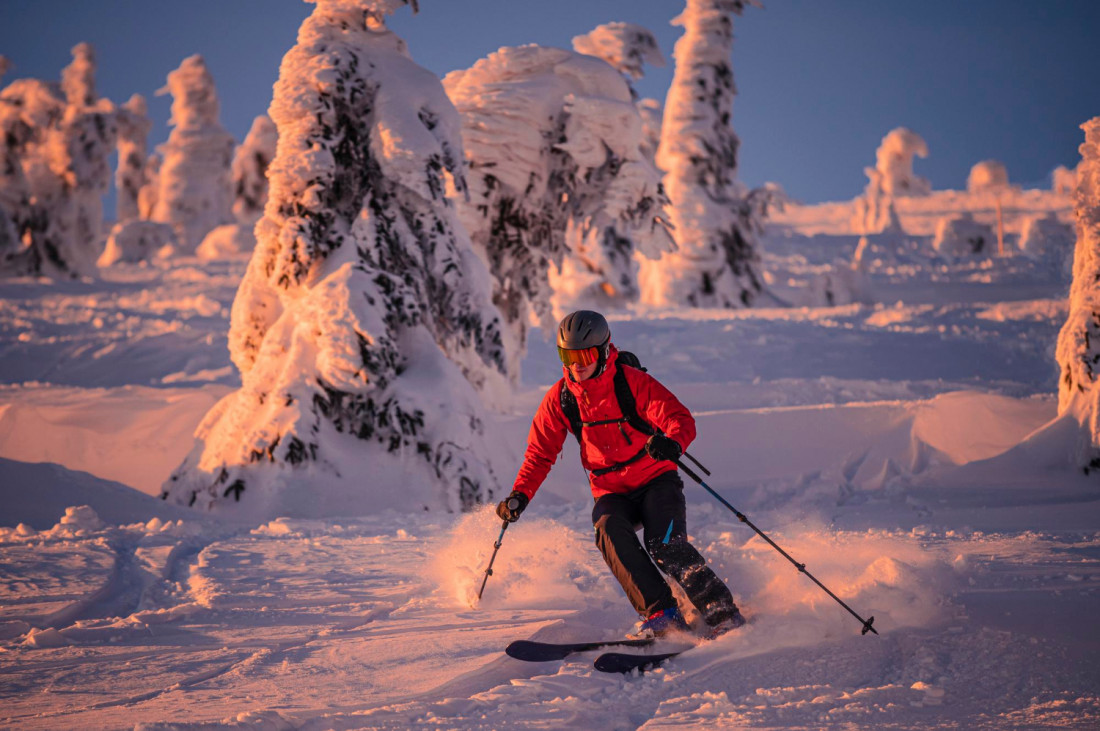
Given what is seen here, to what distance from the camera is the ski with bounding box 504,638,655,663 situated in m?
3.81

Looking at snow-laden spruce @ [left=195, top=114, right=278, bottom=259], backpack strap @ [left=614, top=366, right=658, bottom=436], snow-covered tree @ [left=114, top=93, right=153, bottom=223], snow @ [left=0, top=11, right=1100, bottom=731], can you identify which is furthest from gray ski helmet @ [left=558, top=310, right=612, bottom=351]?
snow-covered tree @ [left=114, top=93, right=153, bottom=223]

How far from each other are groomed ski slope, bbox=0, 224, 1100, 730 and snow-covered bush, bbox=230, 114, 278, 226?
33.4 m

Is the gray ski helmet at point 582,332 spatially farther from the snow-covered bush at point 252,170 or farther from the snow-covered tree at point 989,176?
the snow-covered tree at point 989,176

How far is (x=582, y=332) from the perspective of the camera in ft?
14.3

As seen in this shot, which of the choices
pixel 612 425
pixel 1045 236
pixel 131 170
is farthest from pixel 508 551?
pixel 131 170

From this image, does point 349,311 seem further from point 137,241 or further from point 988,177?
point 988,177

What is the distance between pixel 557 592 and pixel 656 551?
854 mm

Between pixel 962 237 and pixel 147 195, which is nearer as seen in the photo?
pixel 962 237

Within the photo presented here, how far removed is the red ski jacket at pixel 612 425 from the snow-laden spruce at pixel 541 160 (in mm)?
7304

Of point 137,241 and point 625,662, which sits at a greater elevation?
point 137,241

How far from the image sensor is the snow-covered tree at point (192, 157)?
4000 centimetres

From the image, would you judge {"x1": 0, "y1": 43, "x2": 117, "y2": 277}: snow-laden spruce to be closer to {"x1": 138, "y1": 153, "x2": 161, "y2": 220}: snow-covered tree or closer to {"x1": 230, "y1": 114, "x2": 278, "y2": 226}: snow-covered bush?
{"x1": 230, "y1": 114, "x2": 278, "y2": 226}: snow-covered bush

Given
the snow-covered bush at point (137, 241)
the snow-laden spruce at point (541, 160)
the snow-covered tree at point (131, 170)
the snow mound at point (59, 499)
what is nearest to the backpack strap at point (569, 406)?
the snow mound at point (59, 499)

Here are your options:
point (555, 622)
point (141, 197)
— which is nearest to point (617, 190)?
point (555, 622)
